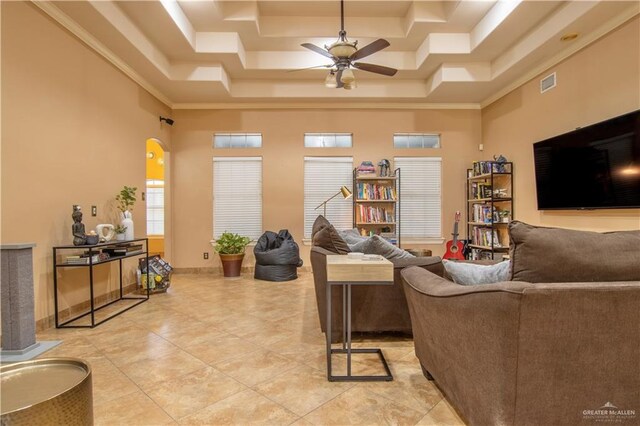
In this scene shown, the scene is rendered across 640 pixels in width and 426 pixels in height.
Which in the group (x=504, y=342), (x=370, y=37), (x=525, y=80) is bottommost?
(x=504, y=342)

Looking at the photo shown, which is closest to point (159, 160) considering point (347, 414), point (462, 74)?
point (462, 74)

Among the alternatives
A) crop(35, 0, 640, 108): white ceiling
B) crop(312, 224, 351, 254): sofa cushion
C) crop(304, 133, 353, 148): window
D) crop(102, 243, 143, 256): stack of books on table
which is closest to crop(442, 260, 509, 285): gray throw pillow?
crop(312, 224, 351, 254): sofa cushion

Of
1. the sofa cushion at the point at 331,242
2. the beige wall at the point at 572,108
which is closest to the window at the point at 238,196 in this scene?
the sofa cushion at the point at 331,242

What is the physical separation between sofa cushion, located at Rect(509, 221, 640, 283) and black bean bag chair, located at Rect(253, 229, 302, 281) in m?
4.12

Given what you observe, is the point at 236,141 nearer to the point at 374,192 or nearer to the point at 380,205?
the point at 374,192

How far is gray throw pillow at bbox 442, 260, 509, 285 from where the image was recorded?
5.45 ft

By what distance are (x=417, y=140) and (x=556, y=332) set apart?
17.2ft

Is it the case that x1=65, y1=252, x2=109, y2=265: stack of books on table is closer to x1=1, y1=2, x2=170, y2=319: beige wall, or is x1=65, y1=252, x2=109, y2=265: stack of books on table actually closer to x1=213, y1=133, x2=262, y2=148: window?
x1=1, y1=2, x2=170, y2=319: beige wall

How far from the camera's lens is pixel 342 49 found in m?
3.34

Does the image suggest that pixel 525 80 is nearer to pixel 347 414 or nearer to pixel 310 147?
pixel 310 147

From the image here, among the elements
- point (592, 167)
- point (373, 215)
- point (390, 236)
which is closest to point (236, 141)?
point (373, 215)

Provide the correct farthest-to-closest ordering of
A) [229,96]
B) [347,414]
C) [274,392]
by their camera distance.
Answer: [229,96] < [274,392] < [347,414]

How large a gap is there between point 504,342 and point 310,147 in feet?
16.7

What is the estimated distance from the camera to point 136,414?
1.77 meters
